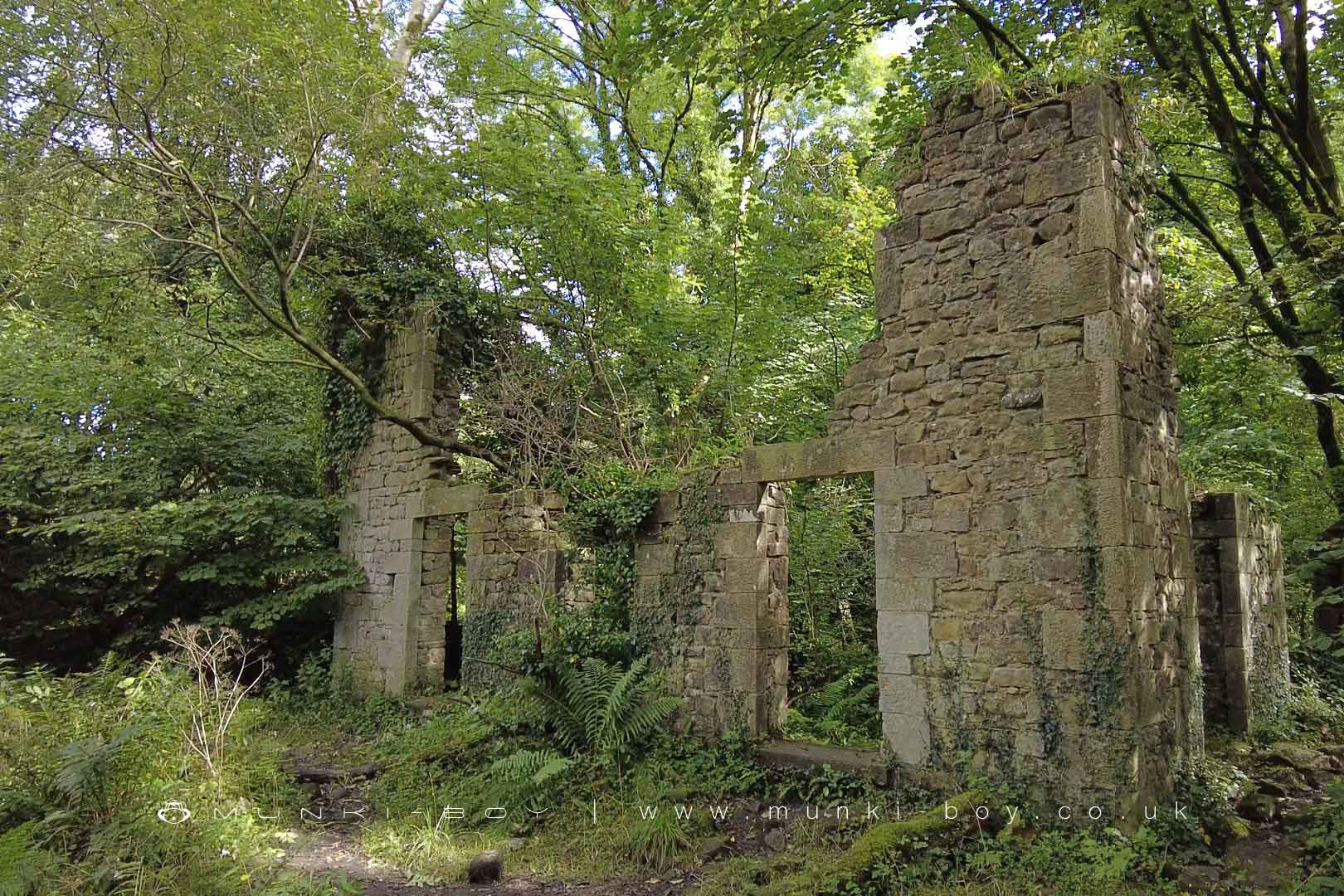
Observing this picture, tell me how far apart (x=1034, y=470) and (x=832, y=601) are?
187 inches

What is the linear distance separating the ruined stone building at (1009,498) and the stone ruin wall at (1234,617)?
64 mm

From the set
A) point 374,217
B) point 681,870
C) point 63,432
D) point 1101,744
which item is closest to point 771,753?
point 681,870

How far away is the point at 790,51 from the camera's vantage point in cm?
707

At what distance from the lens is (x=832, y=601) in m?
9.60

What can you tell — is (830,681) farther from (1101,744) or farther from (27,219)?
(27,219)

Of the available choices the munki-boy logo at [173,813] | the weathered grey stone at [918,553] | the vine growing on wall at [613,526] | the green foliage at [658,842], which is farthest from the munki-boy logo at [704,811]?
the vine growing on wall at [613,526]

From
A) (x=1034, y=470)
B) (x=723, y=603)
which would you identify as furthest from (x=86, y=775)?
(x=1034, y=470)

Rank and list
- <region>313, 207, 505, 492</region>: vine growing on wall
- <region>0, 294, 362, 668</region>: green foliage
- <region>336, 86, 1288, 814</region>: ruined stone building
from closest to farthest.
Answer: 1. <region>336, 86, 1288, 814</region>: ruined stone building
2. <region>0, 294, 362, 668</region>: green foliage
3. <region>313, 207, 505, 492</region>: vine growing on wall

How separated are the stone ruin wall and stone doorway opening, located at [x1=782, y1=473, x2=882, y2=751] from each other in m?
2.89

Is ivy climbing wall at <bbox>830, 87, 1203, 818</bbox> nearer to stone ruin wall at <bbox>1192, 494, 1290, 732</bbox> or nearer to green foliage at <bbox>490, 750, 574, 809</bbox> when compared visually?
stone ruin wall at <bbox>1192, 494, 1290, 732</bbox>

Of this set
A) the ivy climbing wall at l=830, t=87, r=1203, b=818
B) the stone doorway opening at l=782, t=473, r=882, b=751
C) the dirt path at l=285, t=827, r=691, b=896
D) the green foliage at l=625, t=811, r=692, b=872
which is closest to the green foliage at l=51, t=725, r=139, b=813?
the dirt path at l=285, t=827, r=691, b=896

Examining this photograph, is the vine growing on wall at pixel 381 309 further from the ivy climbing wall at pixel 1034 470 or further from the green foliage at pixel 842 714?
the ivy climbing wall at pixel 1034 470

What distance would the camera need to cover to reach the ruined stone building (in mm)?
4914

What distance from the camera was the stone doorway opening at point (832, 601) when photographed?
802 cm
